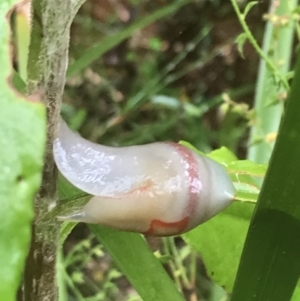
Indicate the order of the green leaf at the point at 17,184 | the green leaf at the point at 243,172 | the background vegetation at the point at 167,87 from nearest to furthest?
1. the green leaf at the point at 17,184
2. the green leaf at the point at 243,172
3. the background vegetation at the point at 167,87

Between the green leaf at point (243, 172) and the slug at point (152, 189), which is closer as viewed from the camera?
the slug at point (152, 189)

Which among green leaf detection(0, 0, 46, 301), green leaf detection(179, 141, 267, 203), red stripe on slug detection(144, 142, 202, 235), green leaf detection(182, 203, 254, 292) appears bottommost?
green leaf detection(182, 203, 254, 292)

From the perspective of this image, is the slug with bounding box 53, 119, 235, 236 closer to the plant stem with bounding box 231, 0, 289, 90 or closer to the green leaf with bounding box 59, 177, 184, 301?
the green leaf with bounding box 59, 177, 184, 301

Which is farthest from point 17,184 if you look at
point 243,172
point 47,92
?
point 243,172

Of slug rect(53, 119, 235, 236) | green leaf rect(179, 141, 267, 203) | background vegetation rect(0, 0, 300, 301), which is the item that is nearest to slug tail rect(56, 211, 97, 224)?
slug rect(53, 119, 235, 236)

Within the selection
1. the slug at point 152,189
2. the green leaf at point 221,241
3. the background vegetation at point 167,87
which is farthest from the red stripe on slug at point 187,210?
the background vegetation at point 167,87

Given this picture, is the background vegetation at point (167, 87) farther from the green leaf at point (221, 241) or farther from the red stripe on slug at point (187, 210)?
the red stripe on slug at point (187, 210)

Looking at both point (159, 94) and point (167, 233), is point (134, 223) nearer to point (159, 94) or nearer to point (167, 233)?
point (167, 233)

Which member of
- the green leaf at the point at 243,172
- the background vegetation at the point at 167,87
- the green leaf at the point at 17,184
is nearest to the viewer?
the green leaf at the point at 17,184
